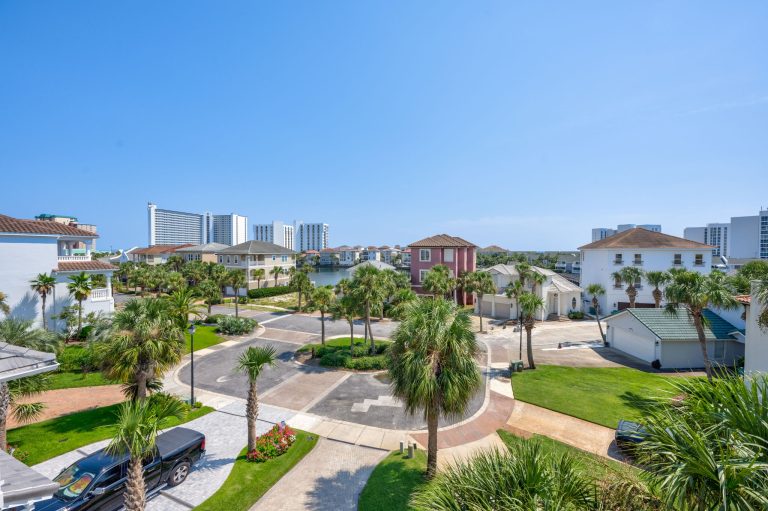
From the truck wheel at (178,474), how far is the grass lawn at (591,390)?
623 inches

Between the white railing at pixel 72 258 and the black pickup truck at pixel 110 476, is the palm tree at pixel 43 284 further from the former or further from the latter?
the black pickup truck at pixel 110 476

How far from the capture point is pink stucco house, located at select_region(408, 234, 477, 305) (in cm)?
4403

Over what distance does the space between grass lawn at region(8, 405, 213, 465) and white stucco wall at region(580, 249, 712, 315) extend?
144ft

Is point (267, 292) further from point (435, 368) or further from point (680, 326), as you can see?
point (680, 326)

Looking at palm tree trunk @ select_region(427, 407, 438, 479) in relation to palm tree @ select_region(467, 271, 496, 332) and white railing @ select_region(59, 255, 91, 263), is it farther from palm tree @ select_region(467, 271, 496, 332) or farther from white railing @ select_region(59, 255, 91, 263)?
white railing @ select_region(59, 255, 91, 263)

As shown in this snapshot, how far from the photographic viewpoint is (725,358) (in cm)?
2358

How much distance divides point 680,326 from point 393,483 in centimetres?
2533

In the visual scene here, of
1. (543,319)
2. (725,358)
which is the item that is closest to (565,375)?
(725,358)

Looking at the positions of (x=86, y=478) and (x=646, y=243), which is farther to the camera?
(x=646, y=243)

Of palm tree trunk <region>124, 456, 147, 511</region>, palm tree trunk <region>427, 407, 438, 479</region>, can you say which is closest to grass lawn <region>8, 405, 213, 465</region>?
palm tree trunk <region>124, 456, 147, 511</region>

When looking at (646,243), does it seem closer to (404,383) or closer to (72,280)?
(404,383)

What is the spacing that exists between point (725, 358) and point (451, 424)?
77.7 feet

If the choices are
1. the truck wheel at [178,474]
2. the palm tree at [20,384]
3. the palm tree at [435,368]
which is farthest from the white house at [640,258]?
the palm tree at [20,384]

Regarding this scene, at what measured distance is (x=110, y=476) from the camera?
8961 millimetres
